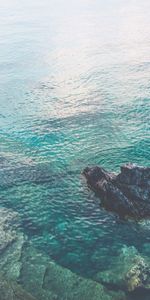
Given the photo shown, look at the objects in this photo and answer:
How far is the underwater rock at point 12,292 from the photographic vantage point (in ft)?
72.6

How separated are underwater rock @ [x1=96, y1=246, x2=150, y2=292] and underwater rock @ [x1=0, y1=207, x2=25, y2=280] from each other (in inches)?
193

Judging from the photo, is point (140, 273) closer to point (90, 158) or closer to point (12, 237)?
point (12, 237)

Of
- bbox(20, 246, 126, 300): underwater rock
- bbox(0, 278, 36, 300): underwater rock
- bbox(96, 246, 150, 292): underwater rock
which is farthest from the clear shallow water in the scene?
bbox(0, 278, 36, 300): underwater rock

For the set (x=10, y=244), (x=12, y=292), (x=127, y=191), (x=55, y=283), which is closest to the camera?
(x=12, y=292)

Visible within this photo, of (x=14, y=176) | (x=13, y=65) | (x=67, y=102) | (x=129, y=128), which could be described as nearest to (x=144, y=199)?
(x=14, y=176)

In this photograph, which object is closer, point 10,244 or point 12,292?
point 12,292

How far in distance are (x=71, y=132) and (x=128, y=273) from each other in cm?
2046

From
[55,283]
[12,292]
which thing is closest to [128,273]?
[55,283]

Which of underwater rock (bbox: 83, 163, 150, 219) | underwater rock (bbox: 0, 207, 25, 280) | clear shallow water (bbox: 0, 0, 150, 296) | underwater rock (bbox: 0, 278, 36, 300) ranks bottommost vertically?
clear shallow water (bbox: 0, 0, 150, 296)

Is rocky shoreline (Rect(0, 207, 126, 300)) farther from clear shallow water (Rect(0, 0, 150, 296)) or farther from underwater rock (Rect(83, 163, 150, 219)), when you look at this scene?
underwater rock (Rect(83, 163, 150, 219))

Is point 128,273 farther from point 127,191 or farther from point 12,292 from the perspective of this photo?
point 127,191

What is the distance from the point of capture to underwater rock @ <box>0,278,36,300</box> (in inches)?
871

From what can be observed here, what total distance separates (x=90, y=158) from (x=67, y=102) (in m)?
15.4

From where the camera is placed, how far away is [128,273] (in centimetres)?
2348
